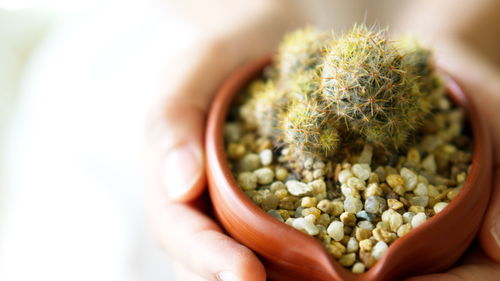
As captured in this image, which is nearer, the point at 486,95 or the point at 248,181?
the point at 248,181

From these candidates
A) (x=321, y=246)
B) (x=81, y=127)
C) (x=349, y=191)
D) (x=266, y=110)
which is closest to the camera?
(x=321, y=246)

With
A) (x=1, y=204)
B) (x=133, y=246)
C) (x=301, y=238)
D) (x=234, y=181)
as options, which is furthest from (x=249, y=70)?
(x=1, y=204)

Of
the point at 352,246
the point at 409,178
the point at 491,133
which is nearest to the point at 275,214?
the point at 352,246

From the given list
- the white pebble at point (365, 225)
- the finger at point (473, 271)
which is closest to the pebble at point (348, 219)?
the white pebble at point (365, 225)

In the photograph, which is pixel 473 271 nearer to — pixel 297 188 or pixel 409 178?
pixel 409 178

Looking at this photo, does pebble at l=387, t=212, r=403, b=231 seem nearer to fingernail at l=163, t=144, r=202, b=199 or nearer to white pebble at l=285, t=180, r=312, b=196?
white pebble at l=285, t=180, r=312, b=196

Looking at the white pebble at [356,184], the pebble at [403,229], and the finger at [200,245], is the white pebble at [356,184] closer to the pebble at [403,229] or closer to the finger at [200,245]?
the pebble at [403,229]

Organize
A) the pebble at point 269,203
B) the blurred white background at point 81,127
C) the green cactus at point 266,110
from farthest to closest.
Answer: the blurred white background at point 81,127, the green cactus at point 266,110, the pebble at point 269,203
